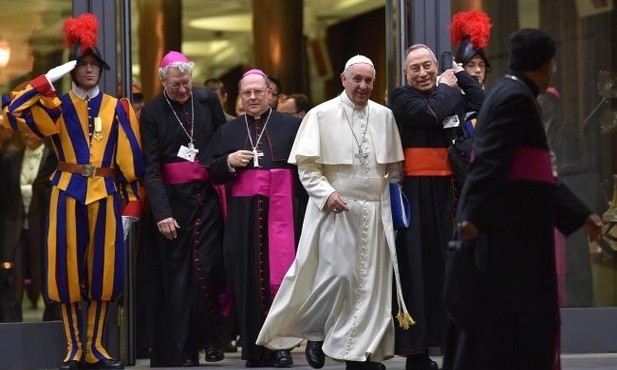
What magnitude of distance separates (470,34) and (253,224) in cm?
184

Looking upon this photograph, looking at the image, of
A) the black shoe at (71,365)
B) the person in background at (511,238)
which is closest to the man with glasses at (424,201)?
the black shoe at (71,365)

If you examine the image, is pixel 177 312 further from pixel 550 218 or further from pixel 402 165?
pixel 550 218

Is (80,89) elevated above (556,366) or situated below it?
above

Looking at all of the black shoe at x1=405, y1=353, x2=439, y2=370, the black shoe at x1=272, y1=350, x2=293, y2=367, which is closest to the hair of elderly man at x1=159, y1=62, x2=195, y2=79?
the black shoe at x1=272, y1=350, x2=293, y2=367

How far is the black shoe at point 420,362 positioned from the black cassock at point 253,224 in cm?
107

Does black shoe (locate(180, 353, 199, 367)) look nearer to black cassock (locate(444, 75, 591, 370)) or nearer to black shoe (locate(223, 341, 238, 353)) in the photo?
black shoe (locate(223, 341, 238, 353))

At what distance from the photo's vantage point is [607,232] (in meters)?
11.4

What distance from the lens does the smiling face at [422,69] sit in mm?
9945

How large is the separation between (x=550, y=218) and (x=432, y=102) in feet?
8.43

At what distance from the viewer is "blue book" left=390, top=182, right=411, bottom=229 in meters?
9.87

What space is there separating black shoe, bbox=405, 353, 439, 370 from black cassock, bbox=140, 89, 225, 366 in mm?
1447

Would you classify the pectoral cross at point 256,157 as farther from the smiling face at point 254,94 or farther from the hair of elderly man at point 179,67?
the hair of elderly man at point 179,67

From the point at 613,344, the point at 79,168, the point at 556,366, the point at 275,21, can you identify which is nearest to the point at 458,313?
the point at 556,366

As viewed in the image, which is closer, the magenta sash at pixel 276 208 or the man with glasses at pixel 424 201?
the man with glasses at pixel 424 201
